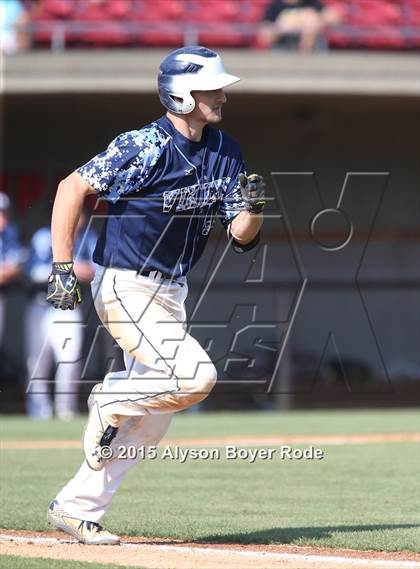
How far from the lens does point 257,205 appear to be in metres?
5.45

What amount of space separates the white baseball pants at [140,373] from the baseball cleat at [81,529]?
31mm

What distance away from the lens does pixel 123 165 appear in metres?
5.32

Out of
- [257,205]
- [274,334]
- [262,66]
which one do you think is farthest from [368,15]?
[257,205]

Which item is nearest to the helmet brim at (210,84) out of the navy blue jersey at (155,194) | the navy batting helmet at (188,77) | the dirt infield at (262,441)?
the navy batting helmet at (188,77)

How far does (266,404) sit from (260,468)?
6224 millimetres

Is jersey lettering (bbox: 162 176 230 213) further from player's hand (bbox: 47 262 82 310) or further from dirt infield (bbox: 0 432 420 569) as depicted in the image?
dirt infield (bbox: 0 432 420 569)

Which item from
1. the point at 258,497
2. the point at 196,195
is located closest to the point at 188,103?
the point at 196,195

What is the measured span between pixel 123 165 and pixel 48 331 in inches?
317

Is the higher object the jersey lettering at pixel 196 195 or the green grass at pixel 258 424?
the jersey lettering at pixel 196 195

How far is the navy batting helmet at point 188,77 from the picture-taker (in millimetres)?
5488

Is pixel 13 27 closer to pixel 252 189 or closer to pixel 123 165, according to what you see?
pixel 123 165

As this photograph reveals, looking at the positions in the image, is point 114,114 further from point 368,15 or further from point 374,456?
point 374,456

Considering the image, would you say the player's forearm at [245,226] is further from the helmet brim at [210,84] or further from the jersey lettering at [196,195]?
the helmet brim at [210,84]

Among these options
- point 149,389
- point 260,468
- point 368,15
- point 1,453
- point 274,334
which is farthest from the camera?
point 368,15
